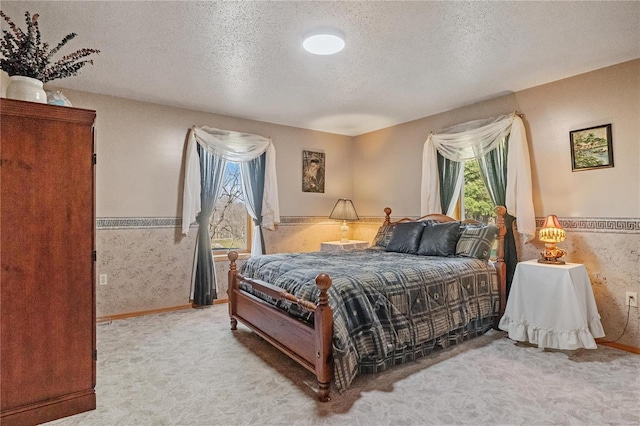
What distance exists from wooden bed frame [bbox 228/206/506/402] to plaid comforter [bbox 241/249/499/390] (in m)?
0.07

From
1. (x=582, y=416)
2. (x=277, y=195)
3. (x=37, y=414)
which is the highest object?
(x=277, y=195)

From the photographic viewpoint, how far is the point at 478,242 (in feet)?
11.3

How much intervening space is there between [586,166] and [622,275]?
0.99 m

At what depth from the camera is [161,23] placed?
241 centimetres

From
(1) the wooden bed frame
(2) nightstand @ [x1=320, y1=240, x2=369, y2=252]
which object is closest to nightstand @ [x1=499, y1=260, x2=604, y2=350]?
(1) the wooden bed frame

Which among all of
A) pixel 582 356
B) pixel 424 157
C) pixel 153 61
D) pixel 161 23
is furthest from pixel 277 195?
pixel 582 356

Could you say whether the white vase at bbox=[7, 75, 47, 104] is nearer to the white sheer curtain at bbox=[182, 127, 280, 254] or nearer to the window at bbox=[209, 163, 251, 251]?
the white sheer curtain at bbox=[182, 127, 280, 254]

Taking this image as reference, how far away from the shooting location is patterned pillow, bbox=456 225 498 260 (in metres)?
3.39

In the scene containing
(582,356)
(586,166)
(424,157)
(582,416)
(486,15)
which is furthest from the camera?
(424,157)

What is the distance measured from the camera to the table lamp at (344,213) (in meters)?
5.33

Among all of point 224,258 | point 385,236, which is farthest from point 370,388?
point 224,258

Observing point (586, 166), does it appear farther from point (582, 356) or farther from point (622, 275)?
point (582, 356)

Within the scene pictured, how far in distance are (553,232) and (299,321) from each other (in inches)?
93.4

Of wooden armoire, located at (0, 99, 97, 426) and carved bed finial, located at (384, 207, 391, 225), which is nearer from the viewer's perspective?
wooden armoire, located at (0, 99, 97, 426)
